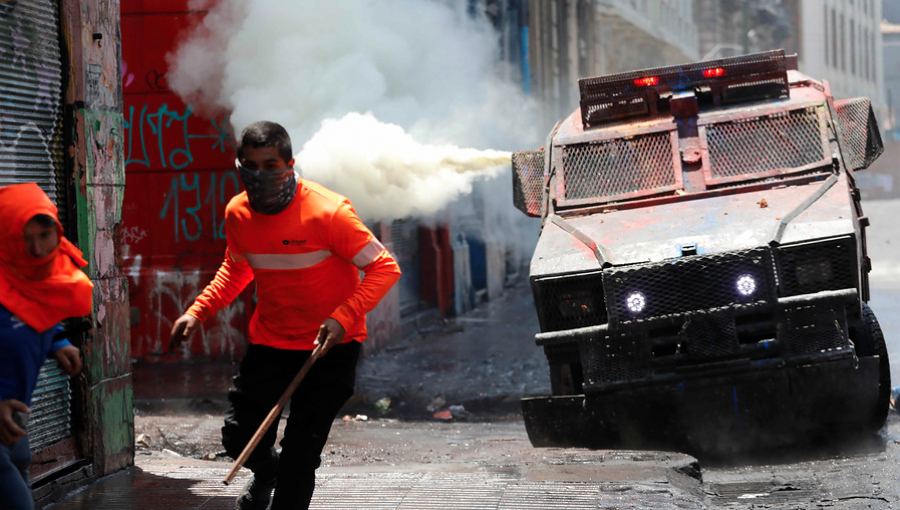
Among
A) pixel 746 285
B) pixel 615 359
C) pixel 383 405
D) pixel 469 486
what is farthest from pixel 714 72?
pixel 383 405

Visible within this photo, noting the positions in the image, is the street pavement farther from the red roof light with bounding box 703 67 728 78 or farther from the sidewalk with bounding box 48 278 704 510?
the red roof light with bounding box 703 67 728 78

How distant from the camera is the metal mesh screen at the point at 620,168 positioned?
7.04 metres

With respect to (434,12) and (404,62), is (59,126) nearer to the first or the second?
(404,62)

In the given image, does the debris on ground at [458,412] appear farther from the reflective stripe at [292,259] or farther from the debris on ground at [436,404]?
the reflective stripe at [292,259]

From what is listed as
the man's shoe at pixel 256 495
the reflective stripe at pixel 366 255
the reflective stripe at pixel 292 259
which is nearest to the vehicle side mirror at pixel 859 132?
the reflective stripe at pixel 366 255

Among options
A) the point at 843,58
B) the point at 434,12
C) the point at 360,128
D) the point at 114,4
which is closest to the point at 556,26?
the point at 434,12

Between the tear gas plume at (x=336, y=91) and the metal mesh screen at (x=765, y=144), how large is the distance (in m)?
3.43

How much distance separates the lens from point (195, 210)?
10672 millimetres

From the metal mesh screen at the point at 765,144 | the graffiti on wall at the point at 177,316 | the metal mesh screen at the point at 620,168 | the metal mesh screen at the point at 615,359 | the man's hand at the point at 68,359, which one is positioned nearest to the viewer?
the man's hand at the point at 68,359

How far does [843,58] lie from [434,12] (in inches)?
1846

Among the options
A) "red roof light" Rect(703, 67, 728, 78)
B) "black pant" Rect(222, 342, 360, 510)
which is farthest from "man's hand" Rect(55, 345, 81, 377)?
"red roof light" Rect(703, 67, 728, 78)

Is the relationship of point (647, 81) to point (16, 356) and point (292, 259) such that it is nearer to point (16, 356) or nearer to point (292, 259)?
point (292, 259)

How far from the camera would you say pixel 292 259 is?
399cm

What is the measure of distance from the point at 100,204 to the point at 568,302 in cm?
277
